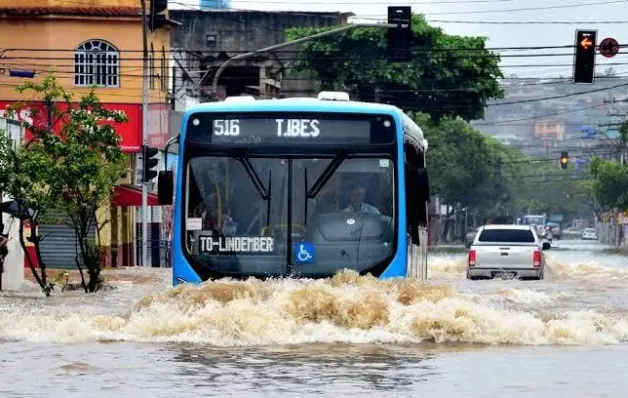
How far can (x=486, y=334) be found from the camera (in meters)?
22.4

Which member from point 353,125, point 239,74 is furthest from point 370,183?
point 239,74

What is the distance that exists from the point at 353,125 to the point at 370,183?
81cm

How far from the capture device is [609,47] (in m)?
48.2

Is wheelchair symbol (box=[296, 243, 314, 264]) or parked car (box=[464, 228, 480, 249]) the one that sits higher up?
wheelchair symbol (box=[296, 243, 314, 264])

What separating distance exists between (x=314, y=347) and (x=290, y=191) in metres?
2.90

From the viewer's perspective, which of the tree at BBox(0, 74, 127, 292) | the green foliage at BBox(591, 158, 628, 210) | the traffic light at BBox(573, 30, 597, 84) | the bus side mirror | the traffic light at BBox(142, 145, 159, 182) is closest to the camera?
the bus side mirror

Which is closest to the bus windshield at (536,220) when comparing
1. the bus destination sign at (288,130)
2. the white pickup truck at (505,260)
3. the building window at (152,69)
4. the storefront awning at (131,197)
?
the building window at (152,69)

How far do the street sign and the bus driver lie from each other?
25476mm

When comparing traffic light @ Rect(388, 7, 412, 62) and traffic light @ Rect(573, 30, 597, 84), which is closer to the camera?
traffic light @ Rect(573, 30, 597, 84)

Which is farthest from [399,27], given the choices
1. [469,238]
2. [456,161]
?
[456,161]

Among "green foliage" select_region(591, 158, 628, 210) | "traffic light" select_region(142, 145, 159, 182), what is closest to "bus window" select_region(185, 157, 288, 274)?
"traffic light" select_region(142, 145, 159, 182)

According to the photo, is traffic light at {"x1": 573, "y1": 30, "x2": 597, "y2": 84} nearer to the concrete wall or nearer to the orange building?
the orange building

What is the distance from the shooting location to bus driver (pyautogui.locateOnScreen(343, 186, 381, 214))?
23453 millimetres

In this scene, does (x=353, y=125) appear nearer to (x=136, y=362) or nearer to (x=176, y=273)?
(x=176, y=273)
